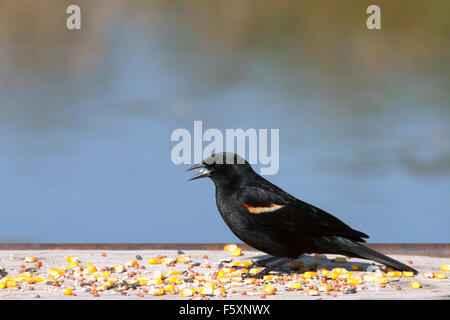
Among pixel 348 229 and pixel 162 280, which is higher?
pixel 348 229

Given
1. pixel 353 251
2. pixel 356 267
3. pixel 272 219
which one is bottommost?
pixel 356 267

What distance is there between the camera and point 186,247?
6297 millimetres

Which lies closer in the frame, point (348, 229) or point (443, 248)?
point (348, 229)

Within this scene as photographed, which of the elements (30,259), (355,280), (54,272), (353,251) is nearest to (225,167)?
(353,251)

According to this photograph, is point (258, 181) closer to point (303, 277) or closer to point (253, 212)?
point (253, 212)

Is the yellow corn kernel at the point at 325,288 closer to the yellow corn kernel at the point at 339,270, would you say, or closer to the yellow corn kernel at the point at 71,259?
the yellow corn kernel at the point at 339,270

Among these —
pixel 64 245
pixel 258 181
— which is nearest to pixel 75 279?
pixel 64 245

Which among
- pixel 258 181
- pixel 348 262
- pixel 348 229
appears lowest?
pixel 348 262

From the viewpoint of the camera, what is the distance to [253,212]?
5.23 metres

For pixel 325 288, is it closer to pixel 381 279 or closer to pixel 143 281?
pixel 381 279

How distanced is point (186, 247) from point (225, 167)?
1.19 meters
